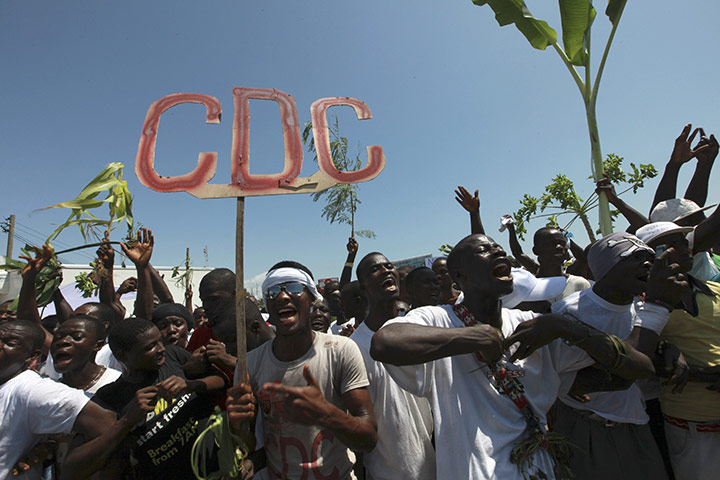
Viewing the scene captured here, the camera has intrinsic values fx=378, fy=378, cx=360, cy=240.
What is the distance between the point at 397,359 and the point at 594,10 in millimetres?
7988

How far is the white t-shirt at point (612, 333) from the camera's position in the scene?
85.4 inches

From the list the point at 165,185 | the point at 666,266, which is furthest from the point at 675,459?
the point at 165,185

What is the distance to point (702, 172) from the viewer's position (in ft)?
12.1

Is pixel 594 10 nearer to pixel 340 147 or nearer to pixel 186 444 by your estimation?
pixel 340 147

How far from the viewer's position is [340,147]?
26.0ft

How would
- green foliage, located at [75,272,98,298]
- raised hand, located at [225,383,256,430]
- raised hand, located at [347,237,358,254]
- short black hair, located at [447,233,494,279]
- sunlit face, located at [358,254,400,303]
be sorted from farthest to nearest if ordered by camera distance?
green foliage, located at [75,272,98,298]
raised hand, located at [347,237,358,254]
sunlit face, located at [358,254,400,303]
short black hair, located at [447,233,494,279]
raised hand, located at [225,383,256,430]

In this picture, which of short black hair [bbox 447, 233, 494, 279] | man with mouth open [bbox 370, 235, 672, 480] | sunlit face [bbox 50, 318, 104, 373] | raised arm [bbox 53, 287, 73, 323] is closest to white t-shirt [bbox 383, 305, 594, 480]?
man with mouth open [bbox 370, 235, 672, 480]

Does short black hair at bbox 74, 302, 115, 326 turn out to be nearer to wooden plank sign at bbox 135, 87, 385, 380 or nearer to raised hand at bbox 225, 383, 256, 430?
wooden plank sign at bbox 135, 87, 385, 380

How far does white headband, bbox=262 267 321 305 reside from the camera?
2.25 meters

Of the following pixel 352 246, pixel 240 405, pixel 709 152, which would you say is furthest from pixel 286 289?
pixel 709 152

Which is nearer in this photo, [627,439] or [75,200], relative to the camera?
[627,439]

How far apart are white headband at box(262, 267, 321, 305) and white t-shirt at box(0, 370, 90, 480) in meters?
1.20

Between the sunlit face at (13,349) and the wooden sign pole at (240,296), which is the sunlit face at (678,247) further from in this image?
the sunlit face at (13,349)

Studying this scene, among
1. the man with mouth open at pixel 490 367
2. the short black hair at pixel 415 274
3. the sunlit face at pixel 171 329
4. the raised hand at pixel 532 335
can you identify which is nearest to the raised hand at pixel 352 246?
the short black hair at pixel 415 274
